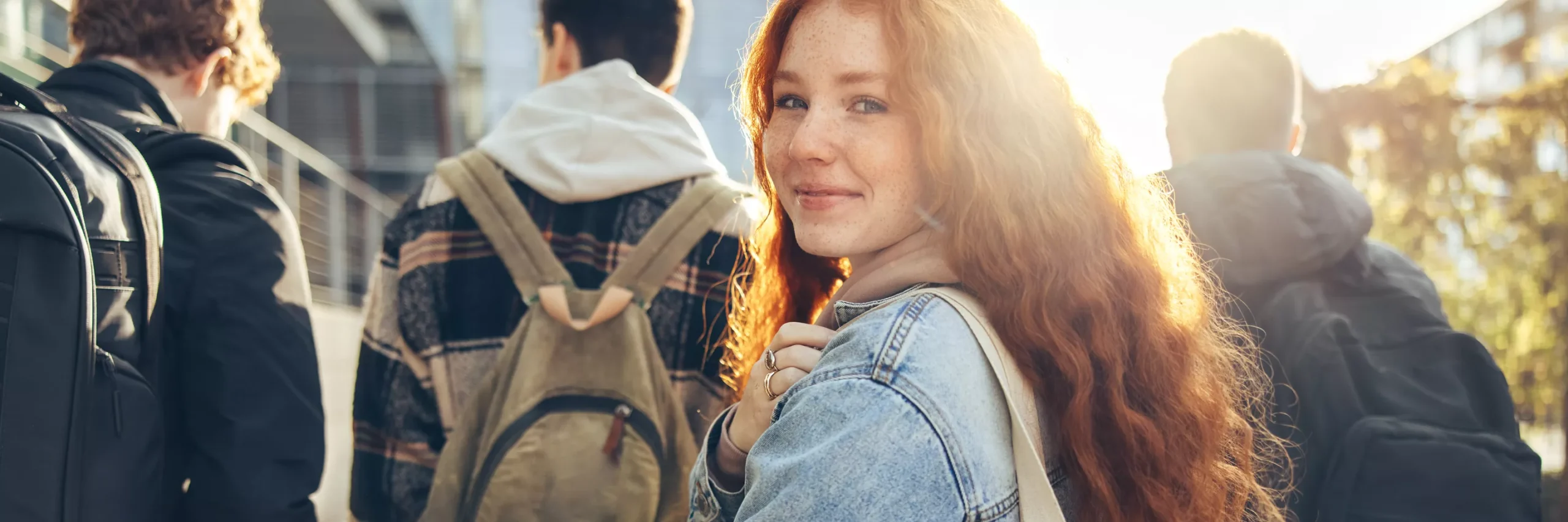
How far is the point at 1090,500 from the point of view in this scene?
143 centimetres

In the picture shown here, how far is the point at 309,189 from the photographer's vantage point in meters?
9.84

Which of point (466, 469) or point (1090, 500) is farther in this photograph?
point (466, 469)

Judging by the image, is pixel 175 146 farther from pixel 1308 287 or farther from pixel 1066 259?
pixel 1308 287

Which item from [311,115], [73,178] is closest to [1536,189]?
[73,178]

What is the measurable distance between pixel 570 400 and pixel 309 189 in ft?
27.6

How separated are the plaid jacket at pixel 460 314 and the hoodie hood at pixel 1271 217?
1091 millimetres

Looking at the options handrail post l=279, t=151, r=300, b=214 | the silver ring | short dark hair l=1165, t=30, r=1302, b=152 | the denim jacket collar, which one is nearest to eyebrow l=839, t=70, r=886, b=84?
the denim jacket collar

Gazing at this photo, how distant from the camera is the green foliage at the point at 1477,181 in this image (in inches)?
245

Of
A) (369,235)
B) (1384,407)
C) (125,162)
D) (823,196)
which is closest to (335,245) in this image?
(369,235)

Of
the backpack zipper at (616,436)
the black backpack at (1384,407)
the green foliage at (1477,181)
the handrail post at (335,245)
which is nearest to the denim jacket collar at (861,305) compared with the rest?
the backpack zipper at (616,436)

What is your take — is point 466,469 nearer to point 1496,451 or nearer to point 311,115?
point 1496,451

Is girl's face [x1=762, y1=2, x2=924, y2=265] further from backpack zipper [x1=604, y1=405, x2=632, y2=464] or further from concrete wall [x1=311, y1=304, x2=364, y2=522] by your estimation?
concrete wall [x1=311, y1=304, x2=364, y2=522]

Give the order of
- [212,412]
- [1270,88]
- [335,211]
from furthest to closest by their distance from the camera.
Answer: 1. [335,211]
2. [1270,88]
3. [212,412]

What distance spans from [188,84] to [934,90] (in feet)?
5.94
